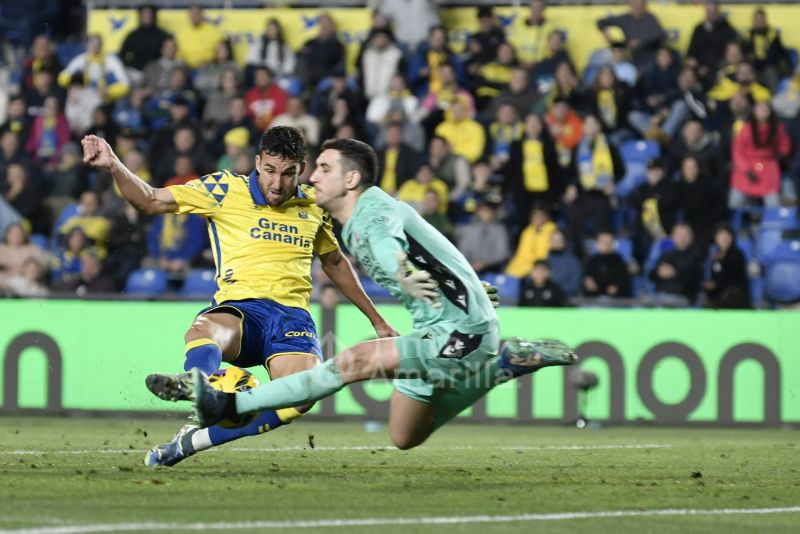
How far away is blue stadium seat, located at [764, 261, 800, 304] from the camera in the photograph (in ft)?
53.1

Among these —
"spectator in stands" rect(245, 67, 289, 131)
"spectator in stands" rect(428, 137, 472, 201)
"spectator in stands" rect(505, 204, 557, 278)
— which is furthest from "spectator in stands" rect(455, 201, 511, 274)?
"spectator in stands" rect(245, 67, 289, 131)

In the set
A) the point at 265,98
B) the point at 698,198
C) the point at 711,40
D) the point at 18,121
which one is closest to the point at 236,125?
the point at 265,98

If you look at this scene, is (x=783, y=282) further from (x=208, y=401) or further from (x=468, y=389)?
(x=208, y=401)

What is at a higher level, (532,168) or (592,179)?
(532,168)

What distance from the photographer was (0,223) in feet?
58.0

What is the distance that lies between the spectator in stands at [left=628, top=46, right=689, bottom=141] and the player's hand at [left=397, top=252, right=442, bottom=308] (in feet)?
37.9

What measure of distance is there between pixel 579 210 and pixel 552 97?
6.79 feet

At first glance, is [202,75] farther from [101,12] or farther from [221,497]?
[221,497]

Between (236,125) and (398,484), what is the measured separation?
10.8m

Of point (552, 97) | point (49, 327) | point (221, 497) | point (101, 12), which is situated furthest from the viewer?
point (101, 12)

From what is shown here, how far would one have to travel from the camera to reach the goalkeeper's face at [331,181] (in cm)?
741

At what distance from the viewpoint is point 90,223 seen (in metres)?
17.3

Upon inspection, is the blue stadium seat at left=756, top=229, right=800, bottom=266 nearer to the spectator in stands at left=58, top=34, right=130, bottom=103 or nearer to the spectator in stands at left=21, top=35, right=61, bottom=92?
the spectator in stands at left=58, top=34, right=130, bottom=103

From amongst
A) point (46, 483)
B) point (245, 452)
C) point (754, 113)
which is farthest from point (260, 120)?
point (46, 483)
